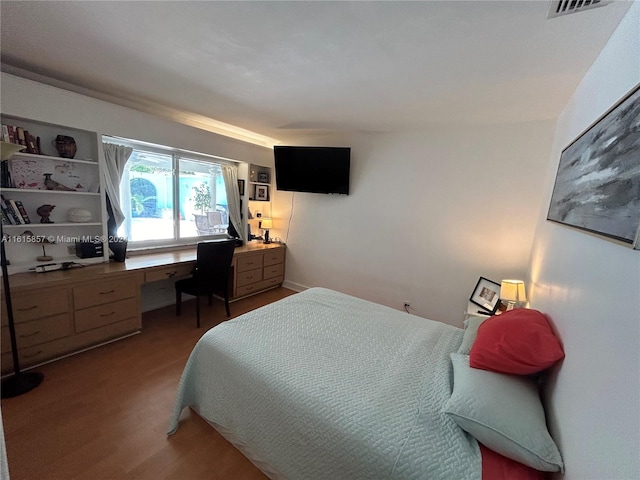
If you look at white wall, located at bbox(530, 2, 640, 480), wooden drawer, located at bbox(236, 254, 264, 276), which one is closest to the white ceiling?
white wall, located at bbox(530, 2, 640, 480)

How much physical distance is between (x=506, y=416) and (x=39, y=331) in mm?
3070

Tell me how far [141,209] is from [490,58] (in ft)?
11.7

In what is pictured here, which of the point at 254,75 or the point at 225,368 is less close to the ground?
the point at 254,75

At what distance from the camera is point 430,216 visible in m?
3.01

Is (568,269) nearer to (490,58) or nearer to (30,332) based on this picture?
(490,58)

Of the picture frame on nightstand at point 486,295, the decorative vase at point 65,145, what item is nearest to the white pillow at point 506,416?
the picture frame on nightstand at point 486,295

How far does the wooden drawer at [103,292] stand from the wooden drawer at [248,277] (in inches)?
47.5

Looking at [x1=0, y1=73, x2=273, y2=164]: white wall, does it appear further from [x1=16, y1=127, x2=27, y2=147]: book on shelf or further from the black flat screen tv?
the black flat screen tv

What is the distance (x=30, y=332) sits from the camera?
6.42 feet

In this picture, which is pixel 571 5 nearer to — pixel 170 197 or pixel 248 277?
pixel 248 277

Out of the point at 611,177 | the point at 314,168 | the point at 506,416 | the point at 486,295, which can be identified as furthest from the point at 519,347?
the point at 314,168

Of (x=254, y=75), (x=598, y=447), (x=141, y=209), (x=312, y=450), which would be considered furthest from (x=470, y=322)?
(x=141, y=209)

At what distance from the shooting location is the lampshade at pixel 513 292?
7.18 feet

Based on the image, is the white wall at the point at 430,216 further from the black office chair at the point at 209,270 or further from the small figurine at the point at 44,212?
the small figurine at the point at 44,212
